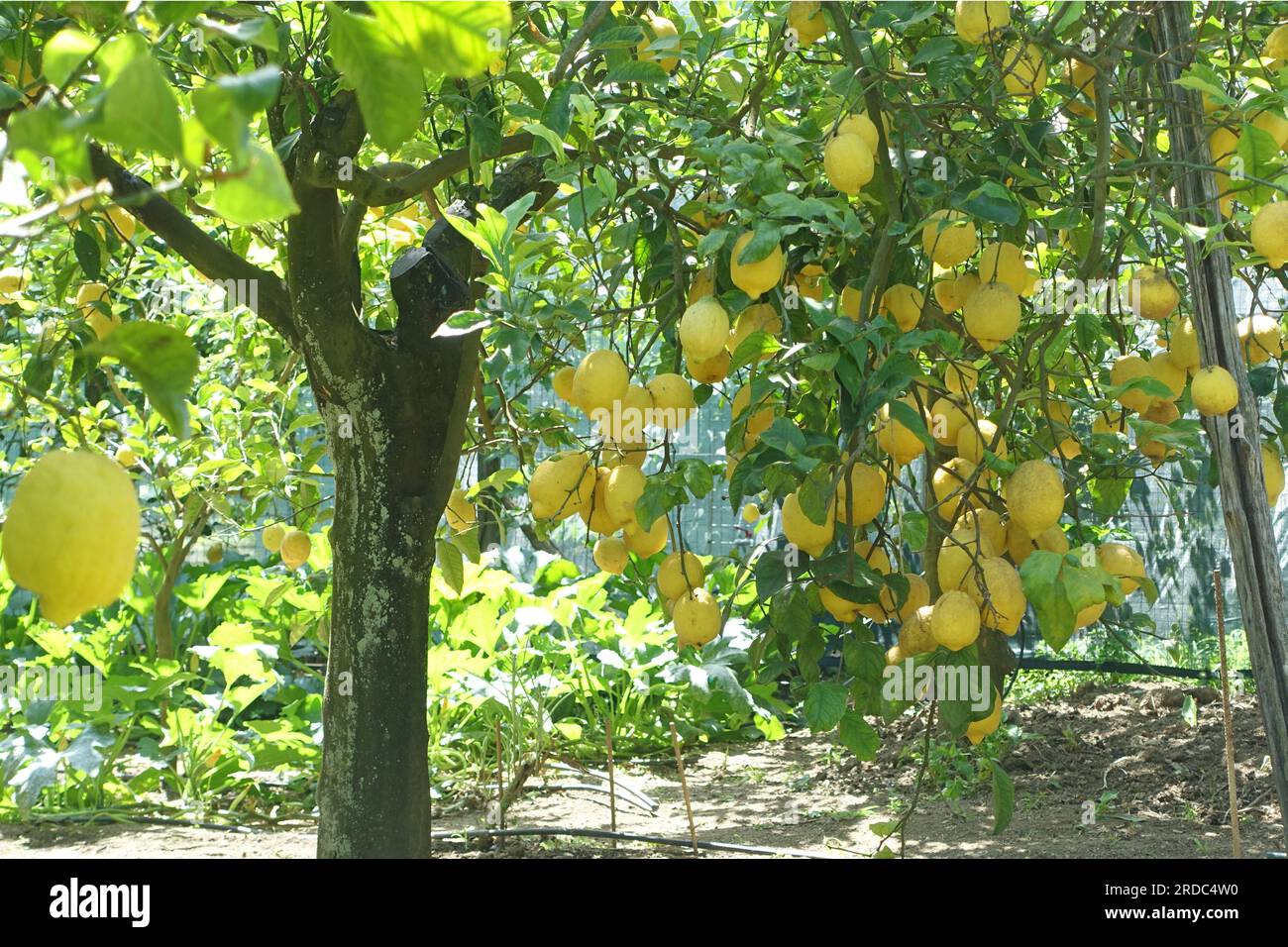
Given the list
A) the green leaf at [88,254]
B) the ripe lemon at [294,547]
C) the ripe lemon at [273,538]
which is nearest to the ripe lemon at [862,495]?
the green leaf at [88,254]

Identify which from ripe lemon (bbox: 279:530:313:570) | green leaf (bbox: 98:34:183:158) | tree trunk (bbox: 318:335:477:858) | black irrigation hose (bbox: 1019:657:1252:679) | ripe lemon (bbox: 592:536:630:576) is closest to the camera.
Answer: green leaf (bbox: 98:34:183:158)

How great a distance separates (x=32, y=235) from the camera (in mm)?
621

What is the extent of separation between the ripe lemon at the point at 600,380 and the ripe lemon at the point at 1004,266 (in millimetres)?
611

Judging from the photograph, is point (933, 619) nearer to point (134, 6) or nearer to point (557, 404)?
point (134, 6)

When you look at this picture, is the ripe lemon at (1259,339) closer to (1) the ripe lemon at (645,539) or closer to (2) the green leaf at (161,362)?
(1) the ripe lemon at (645,539)

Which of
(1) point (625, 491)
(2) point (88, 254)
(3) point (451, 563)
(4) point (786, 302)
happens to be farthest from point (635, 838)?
(2) point (88, 254)

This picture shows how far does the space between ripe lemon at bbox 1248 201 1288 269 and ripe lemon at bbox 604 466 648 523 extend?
2.97 feet

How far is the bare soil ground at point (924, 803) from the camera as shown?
10.9ft

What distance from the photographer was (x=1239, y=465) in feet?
5.88

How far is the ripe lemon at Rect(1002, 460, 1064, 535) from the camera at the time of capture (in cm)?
158

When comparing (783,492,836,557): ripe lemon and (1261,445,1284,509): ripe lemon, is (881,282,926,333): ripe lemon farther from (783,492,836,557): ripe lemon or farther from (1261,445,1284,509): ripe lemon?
(1261,445,1284,509): ripe lemon

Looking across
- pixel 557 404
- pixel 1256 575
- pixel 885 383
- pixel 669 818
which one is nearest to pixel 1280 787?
pixel 1256 575

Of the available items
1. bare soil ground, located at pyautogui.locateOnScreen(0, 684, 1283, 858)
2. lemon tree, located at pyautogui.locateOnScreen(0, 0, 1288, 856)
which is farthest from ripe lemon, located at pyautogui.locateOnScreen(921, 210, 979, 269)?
bare soil ground, located at pyautogui.locateOnScreen(0, 684, 1283, 858)

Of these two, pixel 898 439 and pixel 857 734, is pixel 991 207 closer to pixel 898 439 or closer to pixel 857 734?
pixel 898 439
